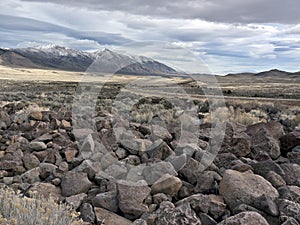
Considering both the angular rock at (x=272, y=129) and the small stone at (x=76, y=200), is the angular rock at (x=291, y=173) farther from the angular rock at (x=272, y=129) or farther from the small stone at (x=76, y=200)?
the small stone at (x=76, y=200)

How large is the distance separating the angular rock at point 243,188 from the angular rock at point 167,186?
0.73 metres

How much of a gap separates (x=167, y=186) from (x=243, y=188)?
1.19m

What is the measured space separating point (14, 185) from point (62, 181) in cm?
82

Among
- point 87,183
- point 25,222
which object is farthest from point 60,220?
point 87,183

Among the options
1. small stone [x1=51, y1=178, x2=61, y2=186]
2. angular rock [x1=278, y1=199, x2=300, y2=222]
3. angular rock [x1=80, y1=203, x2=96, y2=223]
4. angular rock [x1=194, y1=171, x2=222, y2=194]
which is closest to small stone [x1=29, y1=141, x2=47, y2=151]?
small stone [x1=51, y1=178, x2=61, y2=186]

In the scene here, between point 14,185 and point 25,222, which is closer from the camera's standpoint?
point 25,222

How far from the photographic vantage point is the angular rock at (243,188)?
227 inches

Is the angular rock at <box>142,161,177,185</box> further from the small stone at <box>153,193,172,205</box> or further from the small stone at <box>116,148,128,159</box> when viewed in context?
the small stone at <box>116,148,128,159</box>

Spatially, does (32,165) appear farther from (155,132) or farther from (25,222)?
(25,222)

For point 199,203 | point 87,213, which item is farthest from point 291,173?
point 87,213

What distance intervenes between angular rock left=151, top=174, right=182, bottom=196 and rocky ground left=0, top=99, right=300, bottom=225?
0.02m

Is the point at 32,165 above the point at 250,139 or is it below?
below

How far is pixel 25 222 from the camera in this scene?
4590 mm

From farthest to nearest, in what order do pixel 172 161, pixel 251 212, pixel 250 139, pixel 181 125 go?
pixel 181 125 → pixel 250 139 → pixel 172 161 → pixel 251 212
